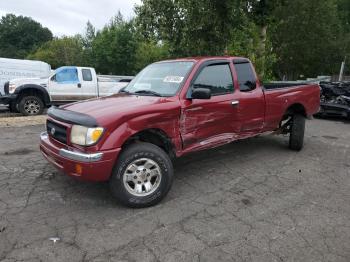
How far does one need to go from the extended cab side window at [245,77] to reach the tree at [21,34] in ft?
278

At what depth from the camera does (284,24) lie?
26.7 metres

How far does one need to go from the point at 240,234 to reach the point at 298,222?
0.76 meters

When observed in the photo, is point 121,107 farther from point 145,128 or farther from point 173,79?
point 173,79

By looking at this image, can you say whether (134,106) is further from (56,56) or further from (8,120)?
(56,56)

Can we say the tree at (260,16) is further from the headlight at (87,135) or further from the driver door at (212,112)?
the headlight at (87,135)

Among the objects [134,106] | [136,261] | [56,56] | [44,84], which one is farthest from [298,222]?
[56,56]

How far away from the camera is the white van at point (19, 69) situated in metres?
14.4

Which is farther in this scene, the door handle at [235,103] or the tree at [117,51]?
the tree at [117,51]

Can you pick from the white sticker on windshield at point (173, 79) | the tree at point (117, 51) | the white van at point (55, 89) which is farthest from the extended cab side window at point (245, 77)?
the tree at point (117, 51)

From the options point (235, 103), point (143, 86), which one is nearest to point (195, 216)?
point (235, 103)

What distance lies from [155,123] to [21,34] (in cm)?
9152

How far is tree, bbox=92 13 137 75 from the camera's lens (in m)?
43.3

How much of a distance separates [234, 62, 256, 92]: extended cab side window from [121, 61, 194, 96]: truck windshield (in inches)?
40.1

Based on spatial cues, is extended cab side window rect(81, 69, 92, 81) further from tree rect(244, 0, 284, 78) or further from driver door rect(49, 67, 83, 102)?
tree rect(244, 0, 284, 78)
